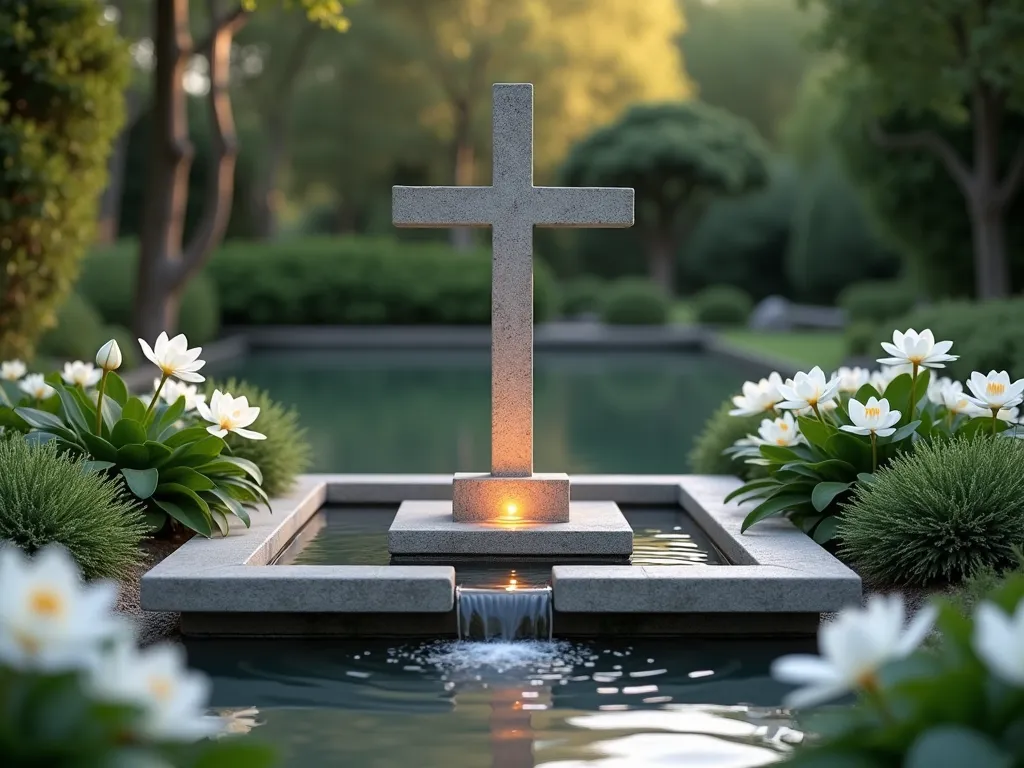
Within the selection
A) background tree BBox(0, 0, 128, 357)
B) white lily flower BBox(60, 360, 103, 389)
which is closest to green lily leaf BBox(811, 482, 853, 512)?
white lily flower BBox(60, 360, 103, 389)

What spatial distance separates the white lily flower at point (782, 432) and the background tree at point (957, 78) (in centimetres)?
1104

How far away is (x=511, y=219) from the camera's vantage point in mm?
7617

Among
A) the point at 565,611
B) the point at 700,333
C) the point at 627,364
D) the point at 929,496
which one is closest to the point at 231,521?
the point at 565,611

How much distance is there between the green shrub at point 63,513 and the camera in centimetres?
626

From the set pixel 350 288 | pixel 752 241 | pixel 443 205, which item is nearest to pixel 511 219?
pixel 443 205

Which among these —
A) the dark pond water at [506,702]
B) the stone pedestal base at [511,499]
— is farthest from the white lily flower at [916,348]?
the stone pedestal base at [511,499]

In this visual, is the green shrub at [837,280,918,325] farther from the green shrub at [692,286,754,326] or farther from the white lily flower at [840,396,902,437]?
the white lily flower at [840,396,902,437]

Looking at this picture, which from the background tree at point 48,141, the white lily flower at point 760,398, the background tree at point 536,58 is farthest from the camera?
the background tree at point 536,58

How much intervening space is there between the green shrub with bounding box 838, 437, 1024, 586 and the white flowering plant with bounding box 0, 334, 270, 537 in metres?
2.99

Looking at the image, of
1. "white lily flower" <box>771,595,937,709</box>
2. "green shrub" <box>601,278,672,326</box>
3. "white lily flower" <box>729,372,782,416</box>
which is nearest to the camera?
"white lily flower" <box>771,595,937,709</box>

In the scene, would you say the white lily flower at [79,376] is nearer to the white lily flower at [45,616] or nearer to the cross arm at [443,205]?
the cross arm at [443,205]

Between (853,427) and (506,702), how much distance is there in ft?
8.81

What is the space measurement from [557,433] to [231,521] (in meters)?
7.42

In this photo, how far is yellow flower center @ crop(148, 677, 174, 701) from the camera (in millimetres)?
2660
